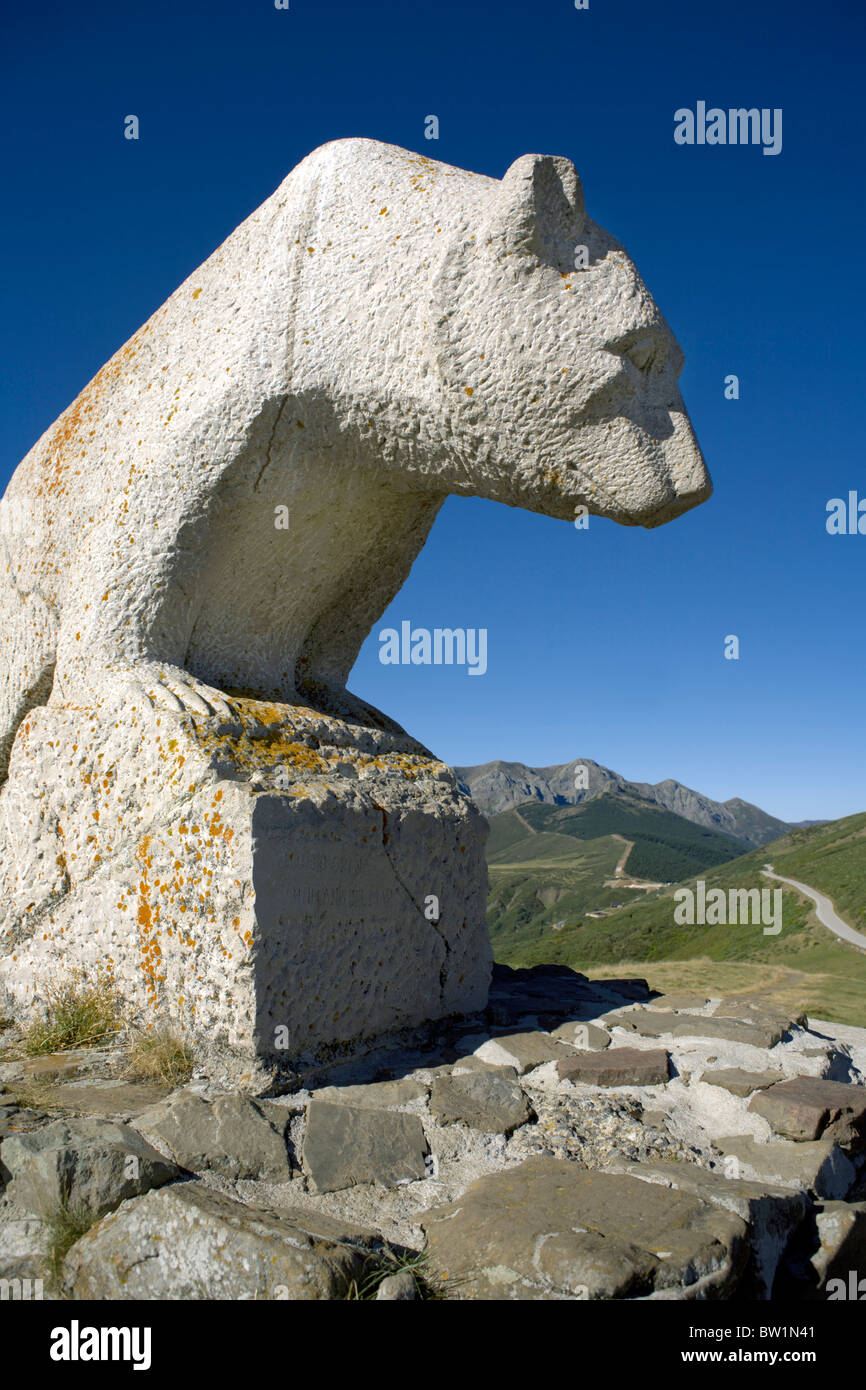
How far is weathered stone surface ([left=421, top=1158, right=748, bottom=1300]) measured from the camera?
2.25 meters

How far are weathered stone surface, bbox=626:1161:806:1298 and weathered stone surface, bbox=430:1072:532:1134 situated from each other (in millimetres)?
530

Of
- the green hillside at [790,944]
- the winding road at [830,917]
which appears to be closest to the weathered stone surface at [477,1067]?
the green hillside at [790,944]

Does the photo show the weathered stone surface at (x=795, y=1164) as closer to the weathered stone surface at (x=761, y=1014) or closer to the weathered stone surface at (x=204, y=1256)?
the weathered stone surface at (x=761, y=1014)

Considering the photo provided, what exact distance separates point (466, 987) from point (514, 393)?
9.04 ft

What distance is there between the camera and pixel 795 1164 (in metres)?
3.10

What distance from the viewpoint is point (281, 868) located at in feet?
11.6

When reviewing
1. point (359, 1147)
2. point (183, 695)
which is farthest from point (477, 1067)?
point (183, 695)

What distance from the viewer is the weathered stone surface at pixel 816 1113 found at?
3.30 meters

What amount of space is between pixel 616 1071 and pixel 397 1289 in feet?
5.64

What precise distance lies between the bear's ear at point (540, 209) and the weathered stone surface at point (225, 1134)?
3419 mm

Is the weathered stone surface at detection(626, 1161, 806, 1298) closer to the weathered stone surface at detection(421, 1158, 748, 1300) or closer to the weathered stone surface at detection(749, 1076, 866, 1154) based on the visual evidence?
the weathered stone surface at detection(421, 1158, 748, 1300)

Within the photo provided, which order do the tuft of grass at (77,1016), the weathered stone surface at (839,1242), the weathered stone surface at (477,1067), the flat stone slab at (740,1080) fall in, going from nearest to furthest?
the weathered stone surface at (839,1242) → the flat stone slab at (740,1080) → the weathered stone surface at (477,1067) → the tuft of grass at (77,1016)
